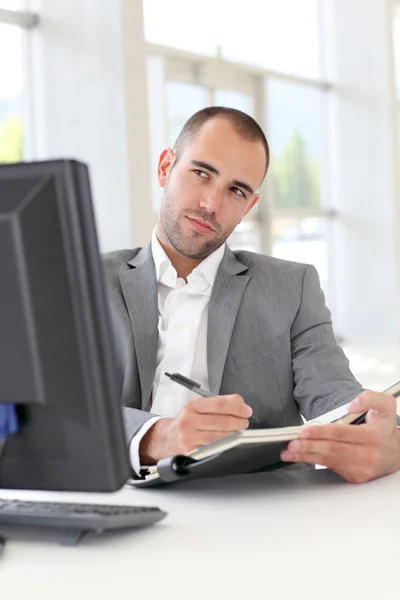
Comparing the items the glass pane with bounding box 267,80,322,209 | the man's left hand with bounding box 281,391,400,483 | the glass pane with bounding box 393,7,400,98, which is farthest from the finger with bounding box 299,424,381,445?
the glass pane with bounding box 393,7,400,98

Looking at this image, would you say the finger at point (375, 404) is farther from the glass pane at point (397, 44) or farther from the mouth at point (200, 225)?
the glass pane at point (397, 44)

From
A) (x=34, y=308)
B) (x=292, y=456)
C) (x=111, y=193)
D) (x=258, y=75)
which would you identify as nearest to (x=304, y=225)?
(x=258, y=75)

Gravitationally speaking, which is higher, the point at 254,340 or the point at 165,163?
the point at 165,163

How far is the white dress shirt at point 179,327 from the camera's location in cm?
191

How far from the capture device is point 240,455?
1.27 metres

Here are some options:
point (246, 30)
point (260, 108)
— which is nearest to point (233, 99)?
point (260, 108)

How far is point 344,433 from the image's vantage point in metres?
1.42

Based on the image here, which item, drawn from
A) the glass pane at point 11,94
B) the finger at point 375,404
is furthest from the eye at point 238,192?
the glass pane at point 11,94

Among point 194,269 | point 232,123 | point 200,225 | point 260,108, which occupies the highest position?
point 260,108

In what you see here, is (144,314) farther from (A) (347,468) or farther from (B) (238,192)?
(A) (347,468)

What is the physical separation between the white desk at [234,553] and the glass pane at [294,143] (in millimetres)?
5037

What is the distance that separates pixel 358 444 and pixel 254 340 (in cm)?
56

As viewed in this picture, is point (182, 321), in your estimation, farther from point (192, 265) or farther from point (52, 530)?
point (52, 530)

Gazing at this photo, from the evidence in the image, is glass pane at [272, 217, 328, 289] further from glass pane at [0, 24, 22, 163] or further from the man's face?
the man's face
